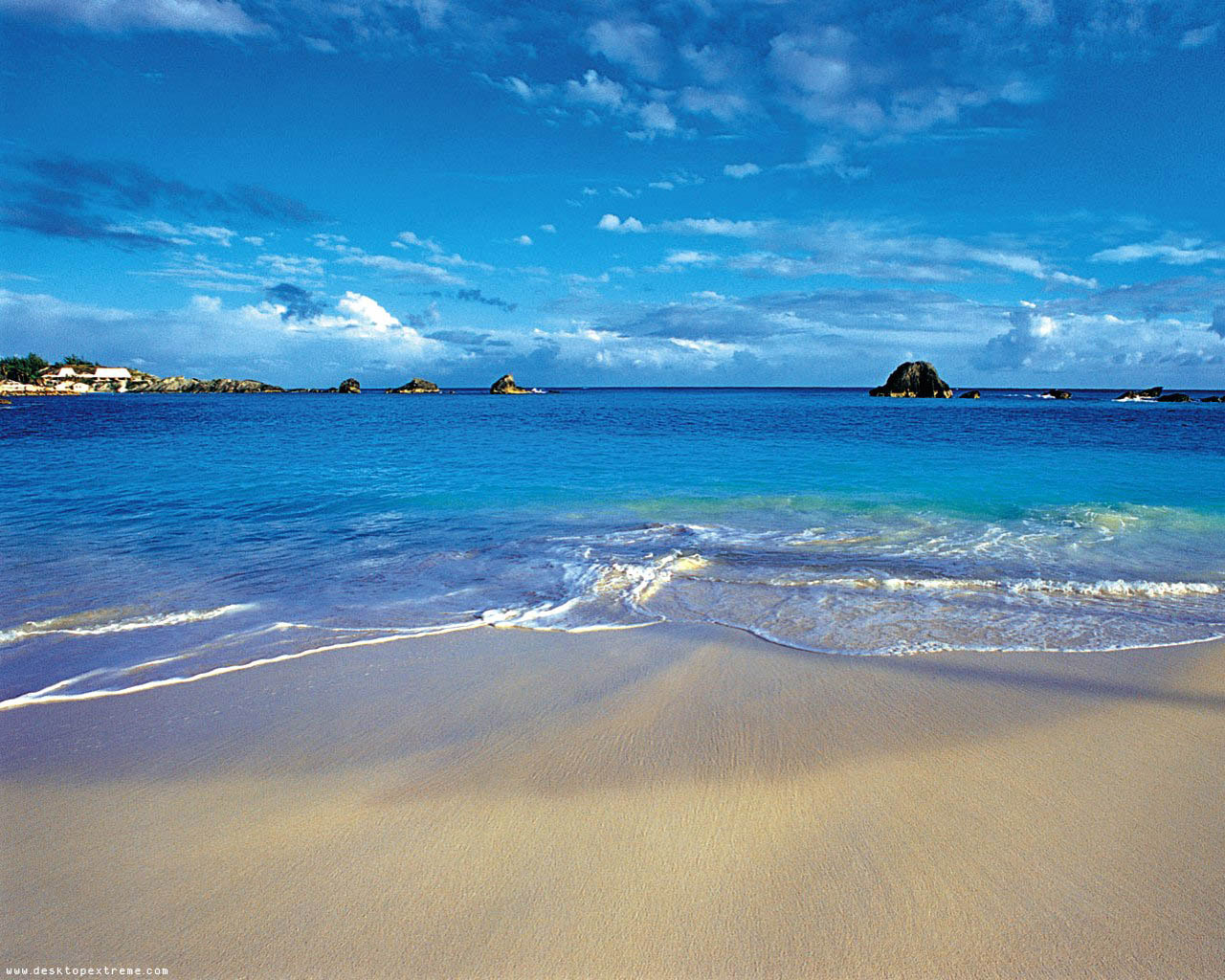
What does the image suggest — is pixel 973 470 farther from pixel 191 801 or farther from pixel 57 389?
pixel 57 389

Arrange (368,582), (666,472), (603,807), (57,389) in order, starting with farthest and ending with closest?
(57,389) → (666,472) → (368,582) → (603,807)

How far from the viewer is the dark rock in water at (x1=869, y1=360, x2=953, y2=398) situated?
124550mm

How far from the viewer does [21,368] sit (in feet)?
419

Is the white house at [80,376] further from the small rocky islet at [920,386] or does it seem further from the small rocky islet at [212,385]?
the small rocky islet at [920,386]

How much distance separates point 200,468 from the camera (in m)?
20.9

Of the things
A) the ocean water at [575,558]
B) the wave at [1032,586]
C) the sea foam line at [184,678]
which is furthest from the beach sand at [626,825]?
the wave at [1032,586]

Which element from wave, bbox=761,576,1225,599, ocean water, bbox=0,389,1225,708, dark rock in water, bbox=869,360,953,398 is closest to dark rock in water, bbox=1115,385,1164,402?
dark rock in water, bbox=869,360,953,398

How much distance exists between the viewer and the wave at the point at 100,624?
256 inches

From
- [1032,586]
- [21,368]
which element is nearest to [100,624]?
[1032,586]

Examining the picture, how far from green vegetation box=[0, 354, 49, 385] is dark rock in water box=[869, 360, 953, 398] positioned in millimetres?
174297

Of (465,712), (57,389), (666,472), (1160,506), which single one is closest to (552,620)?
(465,712)

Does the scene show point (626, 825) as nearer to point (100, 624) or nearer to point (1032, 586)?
point (100, 624)

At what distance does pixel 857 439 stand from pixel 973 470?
562 inches

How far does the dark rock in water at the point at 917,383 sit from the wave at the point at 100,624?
445 feet
